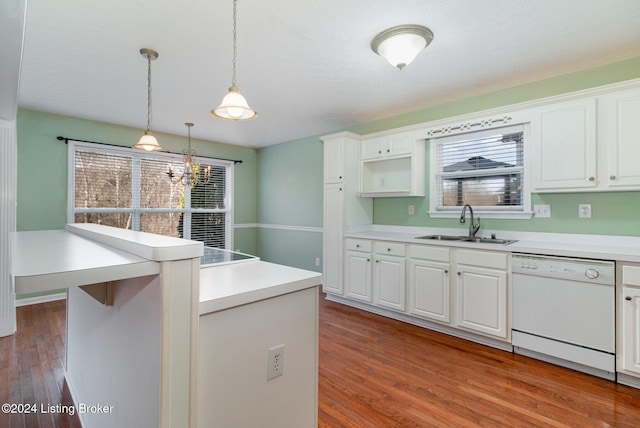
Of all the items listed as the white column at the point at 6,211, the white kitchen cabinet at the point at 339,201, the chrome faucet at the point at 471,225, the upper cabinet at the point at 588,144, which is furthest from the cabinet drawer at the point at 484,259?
the white column at the point at 6,211

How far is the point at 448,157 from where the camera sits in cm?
357

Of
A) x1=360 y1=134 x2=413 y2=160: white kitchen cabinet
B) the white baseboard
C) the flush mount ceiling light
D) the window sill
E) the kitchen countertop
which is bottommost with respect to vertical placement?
the white baseboard

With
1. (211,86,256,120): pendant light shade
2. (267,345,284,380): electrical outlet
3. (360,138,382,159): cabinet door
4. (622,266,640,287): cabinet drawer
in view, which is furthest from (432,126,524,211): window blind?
(267,345,284,380): electrical outlet

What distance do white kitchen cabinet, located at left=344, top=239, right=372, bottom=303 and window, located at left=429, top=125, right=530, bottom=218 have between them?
900 millimetres

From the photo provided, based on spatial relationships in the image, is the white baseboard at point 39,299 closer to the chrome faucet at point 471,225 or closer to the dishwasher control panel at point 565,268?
the chrome faucet at point 471,225

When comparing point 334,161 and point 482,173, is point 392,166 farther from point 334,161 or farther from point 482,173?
point 482,173

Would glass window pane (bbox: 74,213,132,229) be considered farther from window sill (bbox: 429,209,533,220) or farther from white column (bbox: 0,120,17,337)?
window sill (bbox: 429,209,533,220)

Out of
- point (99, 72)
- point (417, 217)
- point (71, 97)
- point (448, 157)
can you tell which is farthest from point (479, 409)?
point (71, 97)

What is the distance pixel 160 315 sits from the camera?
38.6 inches

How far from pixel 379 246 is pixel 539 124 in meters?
1.86

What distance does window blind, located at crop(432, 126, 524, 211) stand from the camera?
3.12 m

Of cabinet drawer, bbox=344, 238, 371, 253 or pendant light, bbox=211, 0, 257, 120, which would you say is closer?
pendant light, bbox=211, 0, 257, 120

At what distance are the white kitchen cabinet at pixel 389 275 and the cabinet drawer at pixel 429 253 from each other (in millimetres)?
125

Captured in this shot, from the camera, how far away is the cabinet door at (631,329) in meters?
2.09
